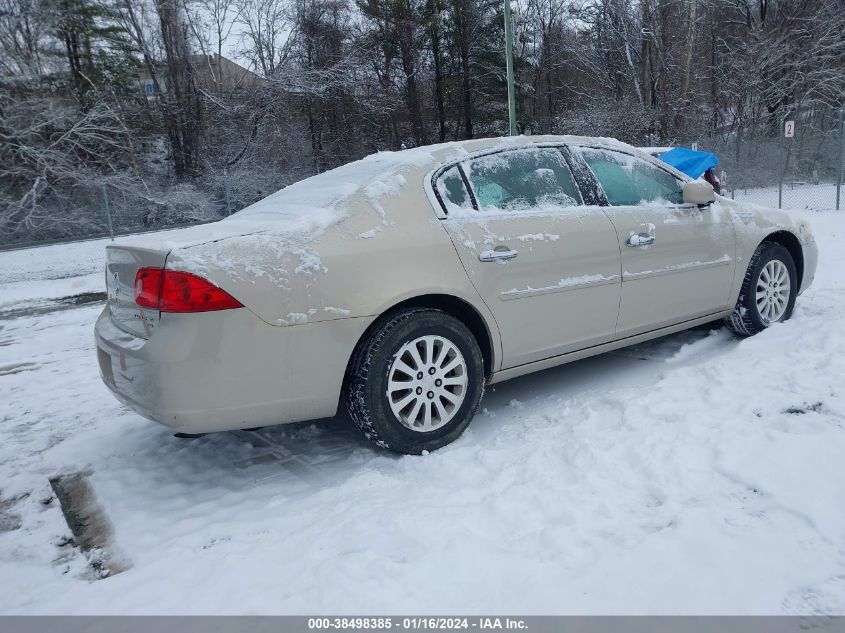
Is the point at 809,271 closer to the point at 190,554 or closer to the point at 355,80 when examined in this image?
the point at 190,554

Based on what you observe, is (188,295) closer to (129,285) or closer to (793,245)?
(129,285)

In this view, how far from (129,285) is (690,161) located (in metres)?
7.22

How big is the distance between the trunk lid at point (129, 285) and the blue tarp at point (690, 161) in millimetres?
6935

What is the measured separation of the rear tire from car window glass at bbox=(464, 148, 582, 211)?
1.70 meters

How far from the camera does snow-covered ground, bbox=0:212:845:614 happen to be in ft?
6.97

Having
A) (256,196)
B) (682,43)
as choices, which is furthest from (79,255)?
(682,43)

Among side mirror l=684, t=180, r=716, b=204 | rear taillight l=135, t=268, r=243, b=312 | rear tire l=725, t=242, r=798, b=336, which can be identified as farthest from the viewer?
rear tire l=725, t=242, r=798, b=336

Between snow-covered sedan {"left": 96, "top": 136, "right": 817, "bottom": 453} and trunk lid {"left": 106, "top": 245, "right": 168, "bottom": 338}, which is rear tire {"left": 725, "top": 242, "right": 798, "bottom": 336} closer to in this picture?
snow-covered sedan {"left": 96, "top": 136, "right": 817, "bottom": 453}

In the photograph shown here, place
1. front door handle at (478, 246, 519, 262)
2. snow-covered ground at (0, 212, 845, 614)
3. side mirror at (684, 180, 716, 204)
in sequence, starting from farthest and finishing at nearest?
1. side mirror at (684, 180, 716, 204)
2. front door handle at (478, 246, 519, 262)
3. snow-covered ground at (0, 212, 845, 614)

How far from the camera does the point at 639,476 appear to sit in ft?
9.01
